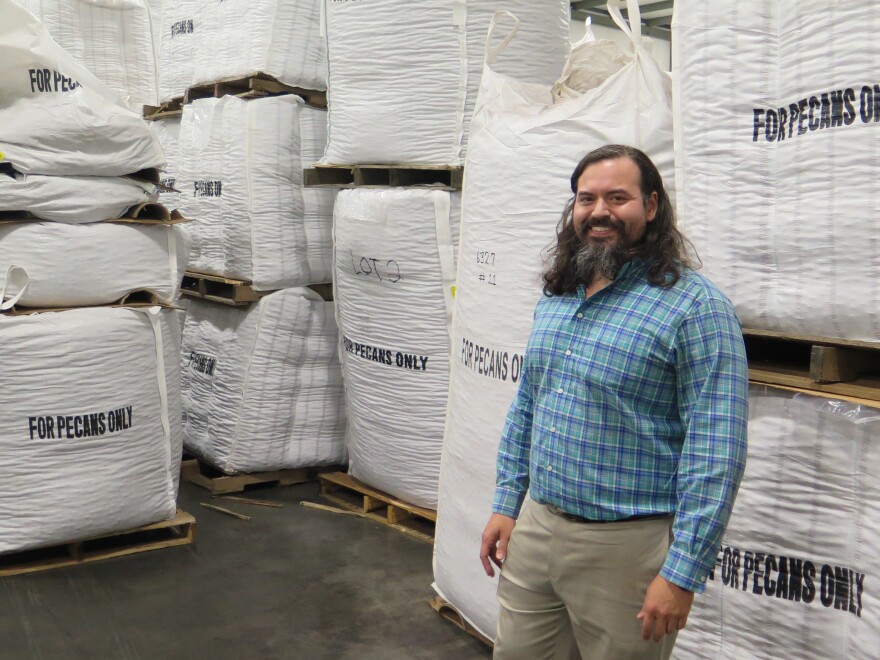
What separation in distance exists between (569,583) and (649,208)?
0.89 metres

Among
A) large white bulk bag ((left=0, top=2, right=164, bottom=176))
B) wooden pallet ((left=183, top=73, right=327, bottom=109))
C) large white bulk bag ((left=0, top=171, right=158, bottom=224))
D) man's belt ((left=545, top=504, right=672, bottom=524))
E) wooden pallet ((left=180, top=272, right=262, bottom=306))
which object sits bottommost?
man's belt ((left=545, top=504, right=672, bottom=524))

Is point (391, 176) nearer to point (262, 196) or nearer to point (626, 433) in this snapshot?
point (262, 196)

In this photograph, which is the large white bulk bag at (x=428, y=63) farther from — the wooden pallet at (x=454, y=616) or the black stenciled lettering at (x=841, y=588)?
the black stenciled lettering at (x=841, y=588)

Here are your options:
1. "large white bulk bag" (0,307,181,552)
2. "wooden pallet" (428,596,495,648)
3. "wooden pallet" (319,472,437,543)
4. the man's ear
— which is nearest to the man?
the man's ear

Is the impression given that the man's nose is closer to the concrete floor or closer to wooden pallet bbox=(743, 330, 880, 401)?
wooden pallet bbox=(743, 330, 880, 401)

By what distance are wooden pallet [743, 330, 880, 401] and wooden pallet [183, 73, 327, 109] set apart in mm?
3669

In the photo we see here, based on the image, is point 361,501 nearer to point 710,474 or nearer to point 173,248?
point 173,248

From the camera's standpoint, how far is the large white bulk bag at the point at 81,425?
4.01 meters

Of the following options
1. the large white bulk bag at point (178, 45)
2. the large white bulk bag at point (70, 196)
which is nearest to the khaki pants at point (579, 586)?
the large white bulk bag at point (70, 196)

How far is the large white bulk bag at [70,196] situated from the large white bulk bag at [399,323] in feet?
3.72

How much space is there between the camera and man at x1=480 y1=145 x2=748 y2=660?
1858 mm

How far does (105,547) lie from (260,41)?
299 centimetres

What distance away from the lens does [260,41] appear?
5.26m

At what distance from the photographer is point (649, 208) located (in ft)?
6.77
